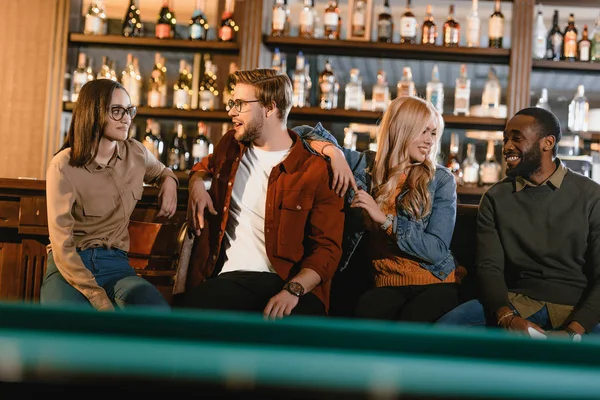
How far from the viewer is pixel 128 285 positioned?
2143mm

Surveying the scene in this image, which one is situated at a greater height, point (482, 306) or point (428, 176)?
point (428, 176)

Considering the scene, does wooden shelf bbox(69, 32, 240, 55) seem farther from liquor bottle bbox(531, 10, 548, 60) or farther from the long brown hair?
the long brown hair

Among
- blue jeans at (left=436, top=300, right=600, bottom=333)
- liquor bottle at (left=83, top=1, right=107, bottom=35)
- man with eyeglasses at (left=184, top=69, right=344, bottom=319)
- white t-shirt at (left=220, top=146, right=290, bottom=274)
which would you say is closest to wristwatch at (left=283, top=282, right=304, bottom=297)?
man with eyeglasses at (left=184, top=69, right=344, bottom=319)

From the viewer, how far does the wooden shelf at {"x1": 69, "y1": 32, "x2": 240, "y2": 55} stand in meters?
4.21

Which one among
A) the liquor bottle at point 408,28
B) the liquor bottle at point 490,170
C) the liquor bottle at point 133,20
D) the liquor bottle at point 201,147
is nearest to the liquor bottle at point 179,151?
the liquor bottle at point 201,147

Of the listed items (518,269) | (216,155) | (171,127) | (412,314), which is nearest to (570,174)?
(518,269)

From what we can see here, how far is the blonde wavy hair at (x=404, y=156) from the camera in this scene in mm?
2299

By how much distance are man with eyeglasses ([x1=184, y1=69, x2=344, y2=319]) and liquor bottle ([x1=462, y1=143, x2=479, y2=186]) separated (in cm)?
200

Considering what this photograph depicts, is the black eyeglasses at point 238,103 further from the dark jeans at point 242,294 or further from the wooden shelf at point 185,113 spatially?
the wooden shelf at point 185,113

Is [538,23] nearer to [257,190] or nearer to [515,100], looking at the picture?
[515,100]

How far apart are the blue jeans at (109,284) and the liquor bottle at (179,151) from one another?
2197mm

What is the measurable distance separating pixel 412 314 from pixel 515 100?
222 cm

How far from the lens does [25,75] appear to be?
4.31 meters

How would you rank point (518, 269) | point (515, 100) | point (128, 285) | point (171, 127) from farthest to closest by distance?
point (171, 127) < point (515, 100) < point (518, 269) < point (128, 285)
